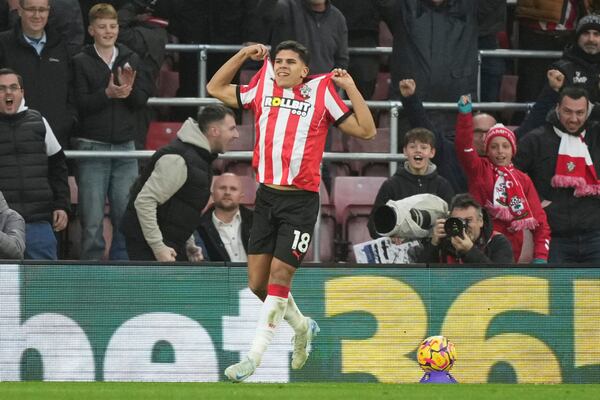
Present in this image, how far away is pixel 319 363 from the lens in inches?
410

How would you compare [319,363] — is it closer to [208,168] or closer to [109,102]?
[208,168]

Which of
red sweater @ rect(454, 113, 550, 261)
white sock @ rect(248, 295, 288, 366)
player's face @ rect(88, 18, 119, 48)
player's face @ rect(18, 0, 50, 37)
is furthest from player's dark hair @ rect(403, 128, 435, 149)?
player's face @ rect(18, 0, 50, 37)

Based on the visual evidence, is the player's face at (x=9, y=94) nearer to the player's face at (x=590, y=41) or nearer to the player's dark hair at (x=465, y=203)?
the player's dark hair at (x=465, y=203)

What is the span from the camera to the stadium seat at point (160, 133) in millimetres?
13247

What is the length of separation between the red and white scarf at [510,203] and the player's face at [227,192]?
83.2 inches

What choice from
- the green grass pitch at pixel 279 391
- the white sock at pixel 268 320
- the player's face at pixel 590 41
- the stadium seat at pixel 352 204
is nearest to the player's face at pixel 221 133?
the stadium seat at pixel 352 204

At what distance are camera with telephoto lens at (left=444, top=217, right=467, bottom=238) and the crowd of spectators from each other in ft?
1.07

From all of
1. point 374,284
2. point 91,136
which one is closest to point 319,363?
point 374,284

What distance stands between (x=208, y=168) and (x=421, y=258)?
1.82 m

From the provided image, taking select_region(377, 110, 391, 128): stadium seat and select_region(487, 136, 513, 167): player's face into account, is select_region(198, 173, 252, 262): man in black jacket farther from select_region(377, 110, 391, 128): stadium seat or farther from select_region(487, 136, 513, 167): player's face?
select_region(377, 110, 391, 128): stadium seat

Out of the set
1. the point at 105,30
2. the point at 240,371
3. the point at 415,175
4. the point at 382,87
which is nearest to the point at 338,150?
the point at 382,87

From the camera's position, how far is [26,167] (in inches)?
436

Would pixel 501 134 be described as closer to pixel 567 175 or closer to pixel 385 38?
pixel 567 175

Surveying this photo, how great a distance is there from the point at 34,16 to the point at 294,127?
12.1ft
